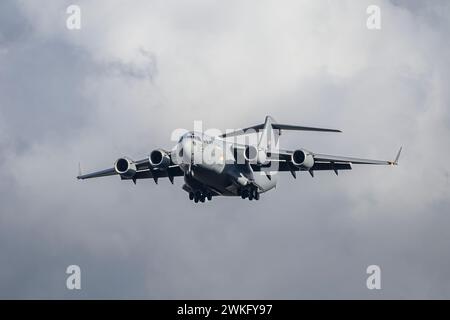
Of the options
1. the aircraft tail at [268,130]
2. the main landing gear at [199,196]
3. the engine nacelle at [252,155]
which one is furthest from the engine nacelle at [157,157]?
the aircraft tail at [268,130]

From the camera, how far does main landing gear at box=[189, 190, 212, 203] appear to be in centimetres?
5356

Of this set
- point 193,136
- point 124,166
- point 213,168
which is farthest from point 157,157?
point 193,136

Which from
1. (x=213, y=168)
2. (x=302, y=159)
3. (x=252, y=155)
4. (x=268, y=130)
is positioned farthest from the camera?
(x=268, y=130)

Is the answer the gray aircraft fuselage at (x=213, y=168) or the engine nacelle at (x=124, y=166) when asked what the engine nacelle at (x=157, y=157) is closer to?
the gray aircraft fuselage at (x=213, y=168)

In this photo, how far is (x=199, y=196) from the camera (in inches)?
2115

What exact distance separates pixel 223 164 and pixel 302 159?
14.4 ft

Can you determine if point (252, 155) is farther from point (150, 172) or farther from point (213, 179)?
point (150, 172)

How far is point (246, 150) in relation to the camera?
5203 cm

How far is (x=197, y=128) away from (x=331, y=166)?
842 cm

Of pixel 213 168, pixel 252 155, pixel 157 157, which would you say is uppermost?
pixel 252 155
